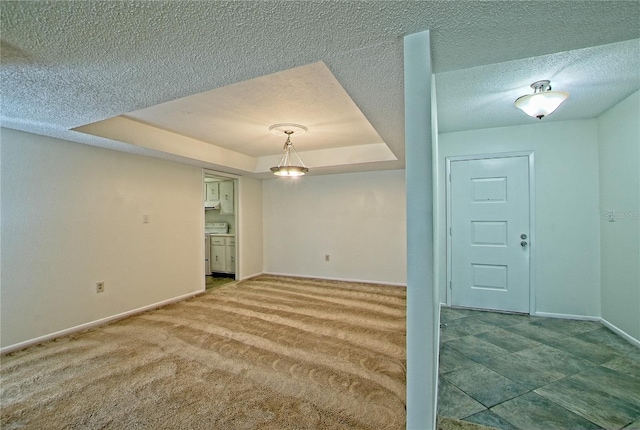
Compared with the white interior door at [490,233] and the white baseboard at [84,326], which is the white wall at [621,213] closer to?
the white interior door at [490,233]

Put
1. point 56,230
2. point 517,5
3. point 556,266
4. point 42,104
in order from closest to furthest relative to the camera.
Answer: point 517,5
point 42,104
point 56,230
point 556,266

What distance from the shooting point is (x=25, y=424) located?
66.3 inches

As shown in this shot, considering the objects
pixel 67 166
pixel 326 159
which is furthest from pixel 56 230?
pixel 326 159

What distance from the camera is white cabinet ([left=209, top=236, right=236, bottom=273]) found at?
570 centimetres

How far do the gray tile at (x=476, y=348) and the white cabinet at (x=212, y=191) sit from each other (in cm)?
516

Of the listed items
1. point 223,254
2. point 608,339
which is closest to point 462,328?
point 608,339

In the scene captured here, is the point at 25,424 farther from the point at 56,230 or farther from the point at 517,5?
the point at 517,5

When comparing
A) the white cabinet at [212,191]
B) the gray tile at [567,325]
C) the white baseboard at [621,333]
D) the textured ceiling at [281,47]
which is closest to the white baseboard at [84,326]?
the textured ceiling at [281,47]

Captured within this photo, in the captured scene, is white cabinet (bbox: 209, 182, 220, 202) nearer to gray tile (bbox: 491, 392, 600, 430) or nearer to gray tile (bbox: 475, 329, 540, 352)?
gray tile (bbox: 475, 329, 540, 352)

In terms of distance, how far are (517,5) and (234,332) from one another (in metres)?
3.18

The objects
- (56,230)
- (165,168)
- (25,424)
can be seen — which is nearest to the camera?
(25,424)

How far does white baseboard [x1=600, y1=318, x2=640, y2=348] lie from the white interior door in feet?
2.21

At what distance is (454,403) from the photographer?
1.87 m

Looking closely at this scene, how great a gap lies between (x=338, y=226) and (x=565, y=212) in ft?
10.4
